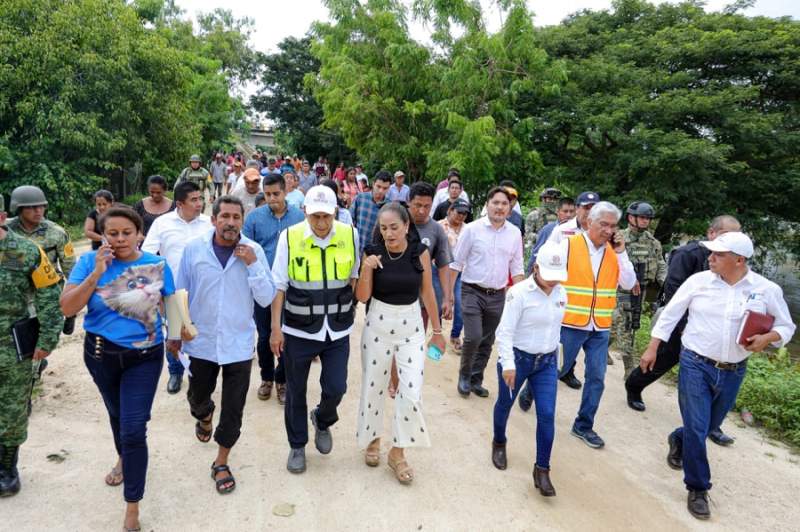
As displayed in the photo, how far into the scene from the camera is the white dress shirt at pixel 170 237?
15.0ft

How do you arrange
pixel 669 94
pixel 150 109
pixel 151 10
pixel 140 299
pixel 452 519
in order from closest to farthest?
pixel 140 299 < pixel 452 519 < pixel 669 94 < pixel 150 109 < pixel 151 10

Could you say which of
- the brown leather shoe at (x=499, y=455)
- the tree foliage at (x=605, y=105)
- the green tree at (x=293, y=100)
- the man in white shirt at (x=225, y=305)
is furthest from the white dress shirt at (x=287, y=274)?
the green tree at (x=293, y=100)

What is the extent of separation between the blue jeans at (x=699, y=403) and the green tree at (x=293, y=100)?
93.4ft

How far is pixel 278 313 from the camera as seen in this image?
3605 mm

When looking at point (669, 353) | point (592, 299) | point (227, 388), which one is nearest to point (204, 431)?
point (227, 388)

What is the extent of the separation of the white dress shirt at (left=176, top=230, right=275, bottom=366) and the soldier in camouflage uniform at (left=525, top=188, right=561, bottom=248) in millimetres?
4959

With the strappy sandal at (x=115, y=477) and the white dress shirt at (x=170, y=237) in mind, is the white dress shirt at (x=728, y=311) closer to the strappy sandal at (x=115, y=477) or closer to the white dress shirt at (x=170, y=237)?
the white dress shirt at (x=170, y=237)

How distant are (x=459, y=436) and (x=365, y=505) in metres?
1.24

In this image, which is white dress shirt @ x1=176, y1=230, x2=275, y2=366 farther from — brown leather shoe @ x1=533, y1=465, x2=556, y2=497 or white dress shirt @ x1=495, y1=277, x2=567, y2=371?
brown leather shoe @ x1=533, y1=465, x2=556, y2=497

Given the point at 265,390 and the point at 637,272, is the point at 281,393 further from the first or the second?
the point at 637,272

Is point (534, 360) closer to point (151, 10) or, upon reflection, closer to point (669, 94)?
point (669, 94)

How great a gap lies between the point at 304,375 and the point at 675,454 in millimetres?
3108

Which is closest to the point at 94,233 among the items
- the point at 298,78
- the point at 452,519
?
the point at 452,519

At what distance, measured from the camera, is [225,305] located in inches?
136
